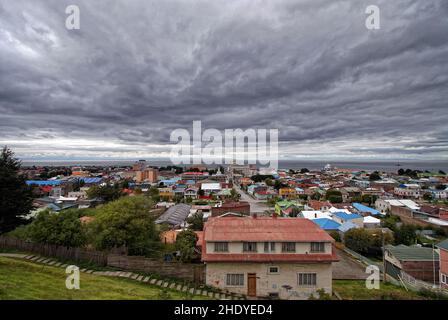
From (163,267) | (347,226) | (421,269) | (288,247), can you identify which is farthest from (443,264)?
(163,267)

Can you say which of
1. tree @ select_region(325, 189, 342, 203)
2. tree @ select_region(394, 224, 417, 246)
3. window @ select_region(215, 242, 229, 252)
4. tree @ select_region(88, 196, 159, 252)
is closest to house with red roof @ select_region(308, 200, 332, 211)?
tree @ select_region(325, 189, 342, 203)

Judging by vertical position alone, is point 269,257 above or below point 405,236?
above

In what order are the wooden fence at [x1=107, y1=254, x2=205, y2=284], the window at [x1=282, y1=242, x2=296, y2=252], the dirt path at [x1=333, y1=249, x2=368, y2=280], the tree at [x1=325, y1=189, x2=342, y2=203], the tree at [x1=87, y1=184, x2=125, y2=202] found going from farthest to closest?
the tree at [x1=325, y1=189, x2=342, y2=203] < the tree at [x1=87, y1=184, x2=125, y2=202] < the dirt path at [x1=333, y1=249, x2=368, y2=280] < the window at [x1=282, y1=242, x2=296, y2=252] < the wooden fence at [x1=107, y1=254, x2=205, y2=284]

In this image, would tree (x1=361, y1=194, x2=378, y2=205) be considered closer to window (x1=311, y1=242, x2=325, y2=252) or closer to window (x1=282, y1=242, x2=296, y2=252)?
window (x1=311, y1=242, x2=325, y2=252)

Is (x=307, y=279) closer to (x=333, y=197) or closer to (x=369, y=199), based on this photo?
(x=333, y=197)

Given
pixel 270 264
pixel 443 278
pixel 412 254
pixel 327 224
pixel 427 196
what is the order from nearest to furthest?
pixel 270 264 < pixel 443 278 < pixel 412 254 < pixel 327 224 < pixel 427 196
